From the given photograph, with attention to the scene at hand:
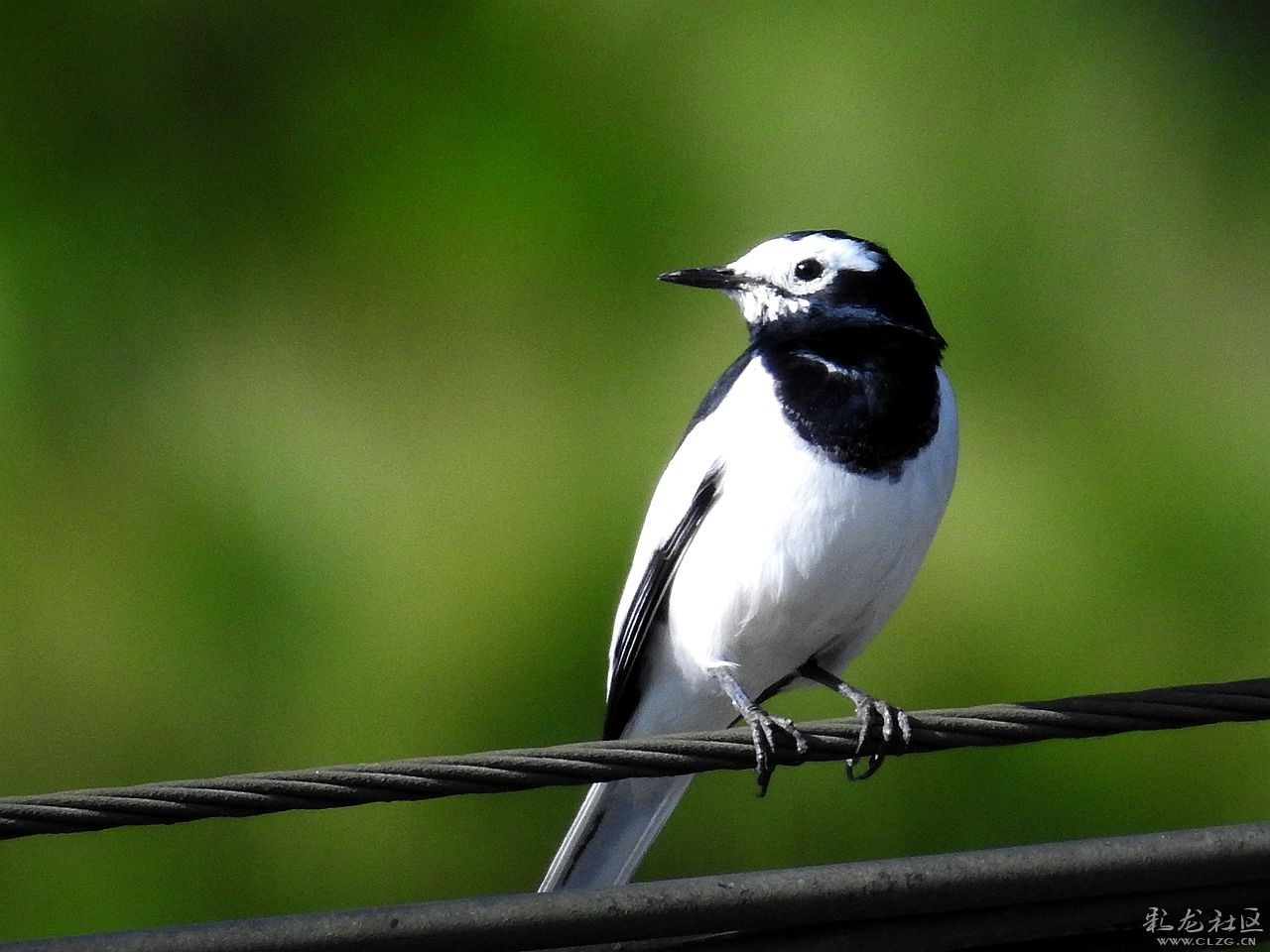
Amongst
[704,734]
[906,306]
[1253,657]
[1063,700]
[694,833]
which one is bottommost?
[694,833]

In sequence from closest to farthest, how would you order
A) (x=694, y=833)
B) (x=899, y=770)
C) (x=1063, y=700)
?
(x=1063, y=700) → (x=694, y=833) → (x=899, y=770)

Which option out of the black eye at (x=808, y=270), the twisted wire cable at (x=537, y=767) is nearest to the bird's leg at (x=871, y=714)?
the twisted wire cable at (x=537, y=767)

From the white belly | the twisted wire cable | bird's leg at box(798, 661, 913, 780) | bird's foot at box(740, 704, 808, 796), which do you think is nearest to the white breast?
the white belly

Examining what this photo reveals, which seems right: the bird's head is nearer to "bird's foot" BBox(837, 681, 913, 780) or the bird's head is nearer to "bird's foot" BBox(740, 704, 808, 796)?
"bird's foot" BBox(837, 681, 913, 780)

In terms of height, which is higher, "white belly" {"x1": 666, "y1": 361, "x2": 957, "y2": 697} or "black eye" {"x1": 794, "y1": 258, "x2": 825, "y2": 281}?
"black eye" {"x1": 794, "y1": 258, "x2": 825, "y2": 281}

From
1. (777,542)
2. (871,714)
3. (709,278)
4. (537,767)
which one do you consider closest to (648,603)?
(777,542)

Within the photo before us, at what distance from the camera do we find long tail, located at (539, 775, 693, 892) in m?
3.39

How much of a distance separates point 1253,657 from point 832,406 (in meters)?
4.87

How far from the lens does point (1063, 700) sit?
2277 mm

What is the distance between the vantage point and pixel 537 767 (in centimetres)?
206

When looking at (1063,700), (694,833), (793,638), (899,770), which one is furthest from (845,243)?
(899,770)

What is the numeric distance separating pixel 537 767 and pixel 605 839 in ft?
4.66

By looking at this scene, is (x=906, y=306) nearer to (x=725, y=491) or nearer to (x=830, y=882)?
(x=725, y=491)

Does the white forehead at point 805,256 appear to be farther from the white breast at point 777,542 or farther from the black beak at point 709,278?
the white breast at point 777,542
